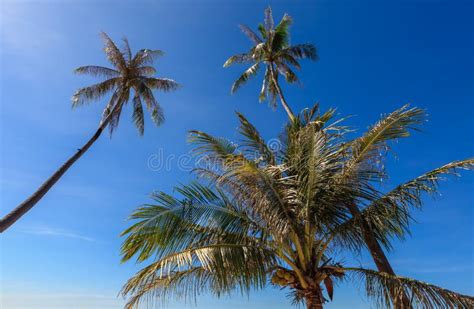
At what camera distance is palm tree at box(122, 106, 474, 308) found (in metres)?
6.97

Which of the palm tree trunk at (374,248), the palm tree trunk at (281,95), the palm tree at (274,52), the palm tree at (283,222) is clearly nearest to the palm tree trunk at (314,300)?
the palm tree at (283,222)

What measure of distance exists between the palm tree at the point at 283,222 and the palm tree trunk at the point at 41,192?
513cm

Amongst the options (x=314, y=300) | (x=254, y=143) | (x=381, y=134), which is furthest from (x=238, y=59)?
(x=314, y=300)

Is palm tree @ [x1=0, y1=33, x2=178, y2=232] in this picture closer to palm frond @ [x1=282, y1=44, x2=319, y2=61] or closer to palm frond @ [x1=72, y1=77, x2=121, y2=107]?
palm frond @ [x1=72, y1=77, x2=121, y2=107]

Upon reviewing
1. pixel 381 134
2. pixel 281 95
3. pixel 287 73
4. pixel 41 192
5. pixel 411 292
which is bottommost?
pixel 411 292

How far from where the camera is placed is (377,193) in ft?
23.8

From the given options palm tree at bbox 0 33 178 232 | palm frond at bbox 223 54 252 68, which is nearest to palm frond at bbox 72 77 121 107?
palm tree at bbox 0 33 178 232

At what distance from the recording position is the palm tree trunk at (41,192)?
1026 centimetres

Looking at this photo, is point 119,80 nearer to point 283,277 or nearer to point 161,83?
point 161,83

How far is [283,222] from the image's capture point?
23.4ft

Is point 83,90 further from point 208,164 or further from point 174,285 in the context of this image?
point 174,285

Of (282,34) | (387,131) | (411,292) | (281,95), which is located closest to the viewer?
(411,292)

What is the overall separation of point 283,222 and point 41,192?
30.1 feet

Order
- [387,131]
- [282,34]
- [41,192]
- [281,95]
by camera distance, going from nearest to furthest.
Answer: [387,131] → [41,192] → [281,95] → [282,34]
